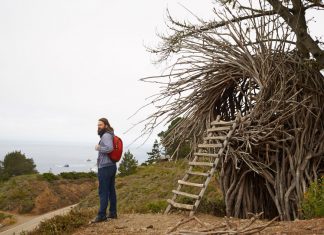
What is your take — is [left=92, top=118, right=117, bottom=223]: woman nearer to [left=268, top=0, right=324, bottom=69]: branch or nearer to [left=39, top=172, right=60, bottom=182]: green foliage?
[left=268, top=0, right=324, bottom=69]: branch

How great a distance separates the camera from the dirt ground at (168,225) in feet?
17.5

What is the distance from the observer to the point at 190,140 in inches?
367

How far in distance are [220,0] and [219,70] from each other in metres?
1.86

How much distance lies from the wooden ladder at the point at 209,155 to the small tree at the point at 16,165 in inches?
1262

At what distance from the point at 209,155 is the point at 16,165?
33131 millimetres

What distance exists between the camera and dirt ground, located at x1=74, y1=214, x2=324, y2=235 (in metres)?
5.32

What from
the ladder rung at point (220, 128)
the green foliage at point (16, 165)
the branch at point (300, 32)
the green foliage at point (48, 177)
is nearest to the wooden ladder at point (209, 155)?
the ladder rung at point (220, 128)

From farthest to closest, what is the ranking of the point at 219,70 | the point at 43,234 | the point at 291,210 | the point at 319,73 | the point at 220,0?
the point at 220,0 < the point at 219,70 < the point at 319,73 < the point at 291,210 < the point at 43,234

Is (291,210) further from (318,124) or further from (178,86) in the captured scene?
(178,86)

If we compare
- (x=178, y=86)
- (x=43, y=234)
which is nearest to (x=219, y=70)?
(x=178, y=86)

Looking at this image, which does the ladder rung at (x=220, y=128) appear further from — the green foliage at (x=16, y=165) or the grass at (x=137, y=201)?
the green foliage at (x=16, y=165)

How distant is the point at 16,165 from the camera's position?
37.9 meters

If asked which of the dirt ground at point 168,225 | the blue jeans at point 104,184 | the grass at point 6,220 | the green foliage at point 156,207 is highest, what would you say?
the blue jeans at point 104,184

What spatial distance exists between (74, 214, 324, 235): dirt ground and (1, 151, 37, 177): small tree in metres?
31.9
